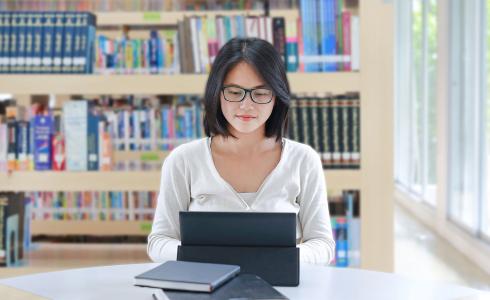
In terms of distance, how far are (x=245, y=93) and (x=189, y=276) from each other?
0.61 m

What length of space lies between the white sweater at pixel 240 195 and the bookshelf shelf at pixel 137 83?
49.8 inches

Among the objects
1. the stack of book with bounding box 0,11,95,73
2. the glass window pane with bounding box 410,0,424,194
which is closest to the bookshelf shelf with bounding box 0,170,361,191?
the stack of book with bounding box 0,11,95,73

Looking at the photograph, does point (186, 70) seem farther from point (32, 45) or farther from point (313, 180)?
point (313, 180)

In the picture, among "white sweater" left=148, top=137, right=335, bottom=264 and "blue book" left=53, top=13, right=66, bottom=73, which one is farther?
"blue book" left=53, top=13, right=66, bottom=73

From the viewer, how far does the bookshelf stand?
10.5ft

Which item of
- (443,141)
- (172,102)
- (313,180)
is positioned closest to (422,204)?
(443,141)

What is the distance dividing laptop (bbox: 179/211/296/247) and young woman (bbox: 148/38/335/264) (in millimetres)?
375

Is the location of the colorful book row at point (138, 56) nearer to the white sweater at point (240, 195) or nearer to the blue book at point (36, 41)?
the blue book at point (36, 41)

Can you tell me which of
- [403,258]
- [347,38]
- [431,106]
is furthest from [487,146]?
[431,106]

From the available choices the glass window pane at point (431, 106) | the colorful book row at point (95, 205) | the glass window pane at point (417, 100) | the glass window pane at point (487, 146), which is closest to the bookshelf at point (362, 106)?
the colorful book row at point (95, 205)

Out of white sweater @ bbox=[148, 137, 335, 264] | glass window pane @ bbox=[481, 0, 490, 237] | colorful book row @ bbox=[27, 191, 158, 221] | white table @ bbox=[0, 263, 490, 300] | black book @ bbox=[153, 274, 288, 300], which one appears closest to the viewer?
black book @ bbox=[153, 274, 288, 300]

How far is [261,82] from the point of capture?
1793 mm

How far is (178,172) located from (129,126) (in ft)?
5.47

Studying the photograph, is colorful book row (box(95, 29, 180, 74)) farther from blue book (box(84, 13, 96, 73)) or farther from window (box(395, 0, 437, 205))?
window (box(395, 0, 437, 205))
